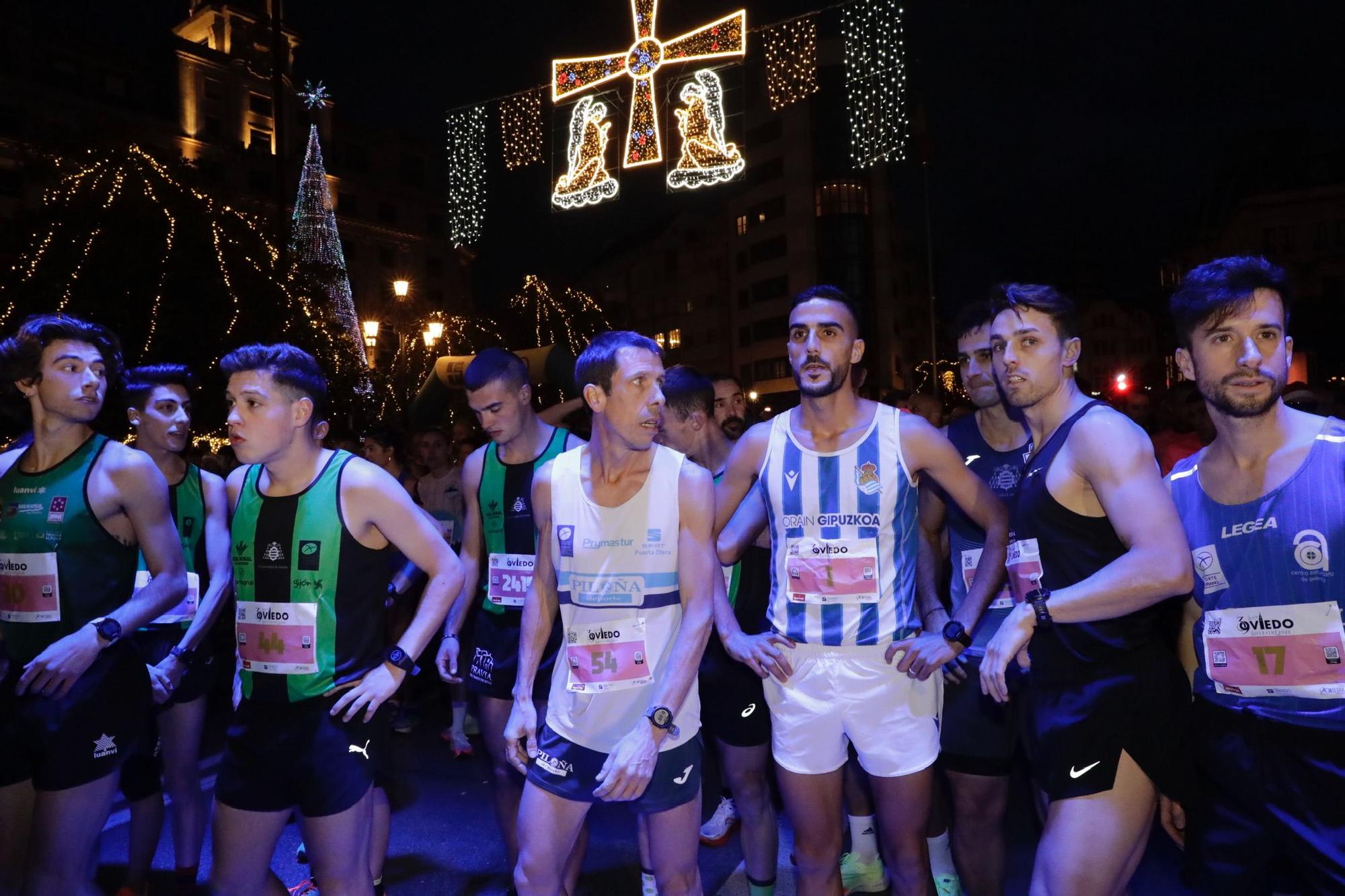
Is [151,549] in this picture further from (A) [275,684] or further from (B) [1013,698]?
(B) [1013,698]

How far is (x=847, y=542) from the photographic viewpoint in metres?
3.26

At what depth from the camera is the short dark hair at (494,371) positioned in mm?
4246

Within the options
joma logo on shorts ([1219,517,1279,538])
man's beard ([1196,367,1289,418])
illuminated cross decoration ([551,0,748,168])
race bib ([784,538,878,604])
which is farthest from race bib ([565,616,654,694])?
illuminated cross decoration ([551,0,748,168])

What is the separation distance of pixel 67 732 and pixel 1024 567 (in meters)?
3.34

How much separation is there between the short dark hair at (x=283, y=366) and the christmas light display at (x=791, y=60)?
23.6ft

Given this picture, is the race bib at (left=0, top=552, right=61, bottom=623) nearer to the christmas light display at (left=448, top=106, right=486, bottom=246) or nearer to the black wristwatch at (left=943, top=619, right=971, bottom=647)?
the black wristwatch at (left=943, top=619, right=971, bottom=647)

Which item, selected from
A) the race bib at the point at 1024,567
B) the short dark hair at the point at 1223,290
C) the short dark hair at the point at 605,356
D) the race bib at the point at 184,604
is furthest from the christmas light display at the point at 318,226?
the short dark hair at the point at 1223,290

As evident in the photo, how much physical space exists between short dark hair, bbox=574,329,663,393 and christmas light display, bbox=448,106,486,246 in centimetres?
936

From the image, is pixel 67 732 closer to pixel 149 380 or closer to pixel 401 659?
pixel 401 659

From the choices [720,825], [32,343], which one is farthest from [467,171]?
[720,825]

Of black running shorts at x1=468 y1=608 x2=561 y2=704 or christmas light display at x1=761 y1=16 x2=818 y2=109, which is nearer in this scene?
black running shorts at x1=468 y1=608 x2=561 y2=704

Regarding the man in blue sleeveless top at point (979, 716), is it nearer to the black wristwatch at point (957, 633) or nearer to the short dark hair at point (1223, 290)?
the black wristwatch at point (957, 633)

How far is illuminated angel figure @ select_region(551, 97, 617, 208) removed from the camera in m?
10.5

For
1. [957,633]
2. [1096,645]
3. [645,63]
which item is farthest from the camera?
[645,63]
